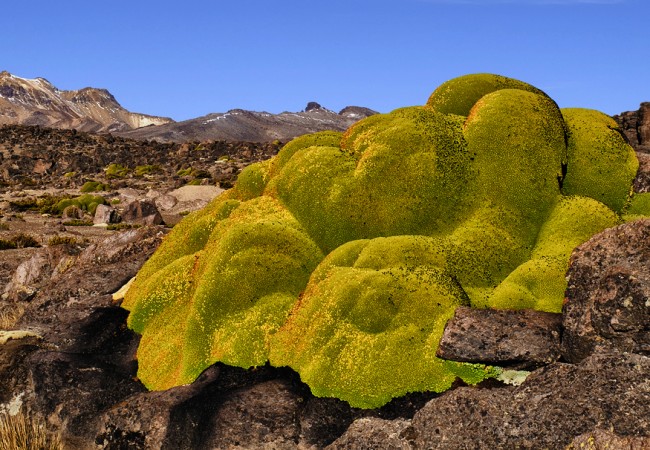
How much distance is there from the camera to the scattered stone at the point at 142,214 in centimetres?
4597

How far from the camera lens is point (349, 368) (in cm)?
973

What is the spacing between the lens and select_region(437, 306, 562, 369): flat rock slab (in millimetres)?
9023

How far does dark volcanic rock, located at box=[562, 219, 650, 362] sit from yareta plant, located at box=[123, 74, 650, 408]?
3.63 feet

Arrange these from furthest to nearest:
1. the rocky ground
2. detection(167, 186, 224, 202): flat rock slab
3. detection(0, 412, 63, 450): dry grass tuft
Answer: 1. detection(167, 186, 224, 202): flat rock slab
2. detection(0, 412, 63, 450): dry grass tuft
3. the rocky ground

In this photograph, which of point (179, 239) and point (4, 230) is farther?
point (4, 230)

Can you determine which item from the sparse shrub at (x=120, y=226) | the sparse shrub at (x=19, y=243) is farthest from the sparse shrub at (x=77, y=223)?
the sparse shrub at (x=19, y=243)

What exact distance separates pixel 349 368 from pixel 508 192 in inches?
169

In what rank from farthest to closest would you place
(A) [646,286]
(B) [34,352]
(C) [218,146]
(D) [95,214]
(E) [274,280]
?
1. (C) [218,146]
2. (D) [95,214]
3. (B) [34,352]
4. (E) [274,280]
5. (A) [646,286]

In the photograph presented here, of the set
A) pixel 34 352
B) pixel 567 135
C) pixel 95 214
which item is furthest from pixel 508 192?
pixel 95 214

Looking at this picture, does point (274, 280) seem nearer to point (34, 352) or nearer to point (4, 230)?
point (34, 352)

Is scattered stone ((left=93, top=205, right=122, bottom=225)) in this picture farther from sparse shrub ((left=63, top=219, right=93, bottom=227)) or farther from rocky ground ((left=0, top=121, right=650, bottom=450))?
rocky ground ((left=0, top=121, right=650, bottom=450))

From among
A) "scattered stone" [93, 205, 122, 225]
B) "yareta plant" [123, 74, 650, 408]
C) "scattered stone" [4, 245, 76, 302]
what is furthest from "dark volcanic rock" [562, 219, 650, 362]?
"scattered stone" [93, 205, 122, 225]

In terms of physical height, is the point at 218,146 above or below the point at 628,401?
above

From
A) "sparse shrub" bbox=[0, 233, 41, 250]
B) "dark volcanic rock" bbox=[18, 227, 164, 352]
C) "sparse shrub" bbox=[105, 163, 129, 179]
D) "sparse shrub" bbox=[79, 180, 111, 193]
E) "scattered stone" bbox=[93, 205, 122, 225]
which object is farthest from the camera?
"sparse shrub" bbox=[105, 163, 129, 179]
